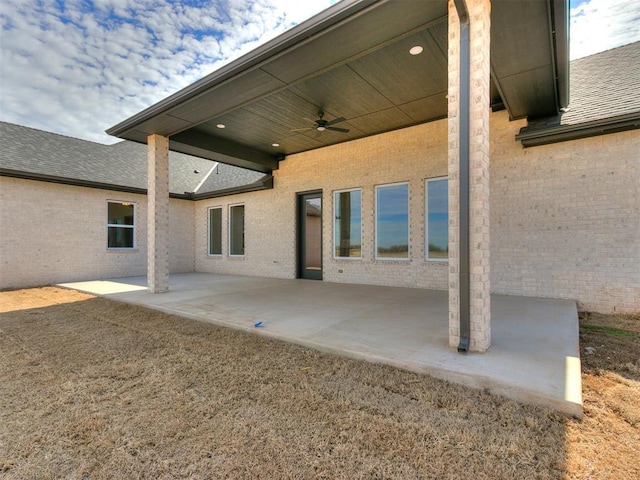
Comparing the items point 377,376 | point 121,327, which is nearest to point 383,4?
point 377,376

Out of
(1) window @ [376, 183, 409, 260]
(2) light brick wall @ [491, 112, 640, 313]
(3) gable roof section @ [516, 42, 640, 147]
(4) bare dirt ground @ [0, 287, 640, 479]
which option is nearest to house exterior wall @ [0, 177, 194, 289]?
(4) bare dirt ground @ [0, 287, 640, 479]

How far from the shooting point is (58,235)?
30.3 ft

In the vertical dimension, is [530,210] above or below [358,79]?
below

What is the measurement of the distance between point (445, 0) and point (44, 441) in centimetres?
492

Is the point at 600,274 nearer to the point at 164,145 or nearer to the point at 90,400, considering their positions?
the point at 90,400

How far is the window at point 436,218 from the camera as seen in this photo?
7.31 m

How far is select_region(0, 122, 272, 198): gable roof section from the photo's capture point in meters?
8.93

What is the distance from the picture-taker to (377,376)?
284 centimetres

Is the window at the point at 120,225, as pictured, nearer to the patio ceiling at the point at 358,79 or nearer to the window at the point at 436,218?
the patio ceiling at the point at 358,79

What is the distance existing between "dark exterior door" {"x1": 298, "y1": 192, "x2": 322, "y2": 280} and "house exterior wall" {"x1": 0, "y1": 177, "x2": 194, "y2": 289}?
18.1 ft

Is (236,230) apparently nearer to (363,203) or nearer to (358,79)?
(363,203)

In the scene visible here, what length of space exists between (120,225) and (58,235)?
170 centimetres

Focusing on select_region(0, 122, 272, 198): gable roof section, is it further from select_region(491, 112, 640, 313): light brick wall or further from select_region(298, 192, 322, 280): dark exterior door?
select_region(491, 112, 640, 313): light brick wall

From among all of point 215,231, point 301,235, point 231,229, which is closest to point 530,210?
point 301,235
